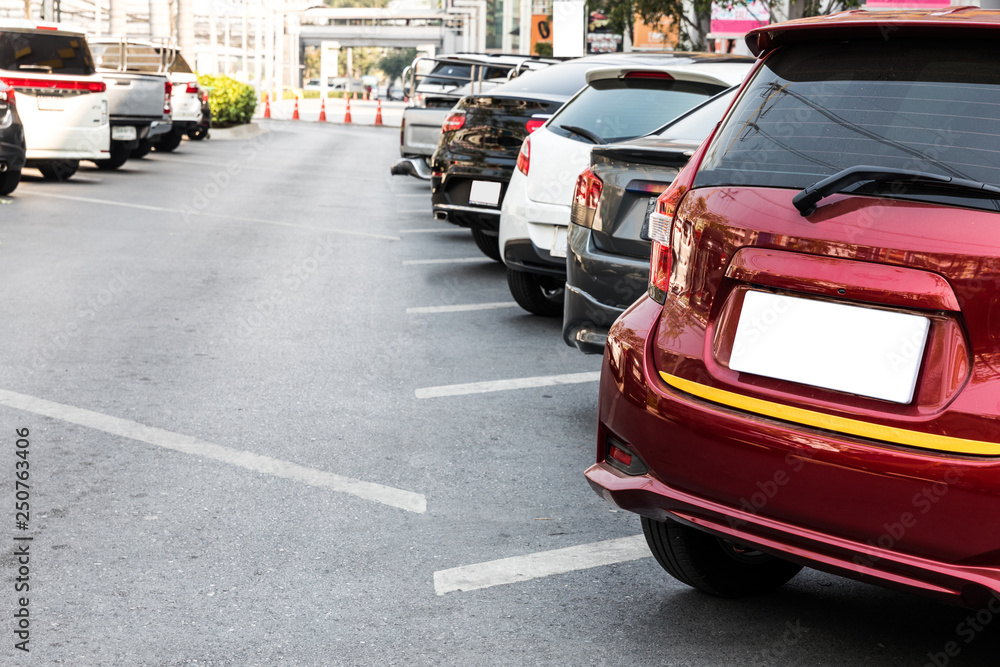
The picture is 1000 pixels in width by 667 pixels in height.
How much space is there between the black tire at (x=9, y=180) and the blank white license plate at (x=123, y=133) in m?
4.43

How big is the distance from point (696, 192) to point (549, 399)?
2.91m

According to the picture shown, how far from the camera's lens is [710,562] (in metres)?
3.54

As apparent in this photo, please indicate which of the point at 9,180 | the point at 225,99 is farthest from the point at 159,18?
the point at 9,180

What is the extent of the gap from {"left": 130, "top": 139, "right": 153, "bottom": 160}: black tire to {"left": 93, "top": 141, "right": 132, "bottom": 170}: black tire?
1820 mm

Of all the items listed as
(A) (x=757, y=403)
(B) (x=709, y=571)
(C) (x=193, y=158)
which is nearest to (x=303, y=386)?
(B) (x=709, y=571)

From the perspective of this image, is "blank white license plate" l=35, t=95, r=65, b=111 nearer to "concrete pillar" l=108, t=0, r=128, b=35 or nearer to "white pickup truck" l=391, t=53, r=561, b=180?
"white pickup truck" l=391, t=53, r=561, b=180

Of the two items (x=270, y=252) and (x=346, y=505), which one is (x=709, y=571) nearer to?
(x=346, y=505)

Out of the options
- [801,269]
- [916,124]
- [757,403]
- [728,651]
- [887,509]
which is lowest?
[728,651]

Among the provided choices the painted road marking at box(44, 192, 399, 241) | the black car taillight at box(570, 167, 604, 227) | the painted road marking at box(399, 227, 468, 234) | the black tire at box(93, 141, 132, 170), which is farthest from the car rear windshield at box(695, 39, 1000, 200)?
the black tire at box(93, 141, 132, 170)

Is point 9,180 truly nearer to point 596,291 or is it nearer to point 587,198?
point 587,198

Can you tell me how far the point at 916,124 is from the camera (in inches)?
116

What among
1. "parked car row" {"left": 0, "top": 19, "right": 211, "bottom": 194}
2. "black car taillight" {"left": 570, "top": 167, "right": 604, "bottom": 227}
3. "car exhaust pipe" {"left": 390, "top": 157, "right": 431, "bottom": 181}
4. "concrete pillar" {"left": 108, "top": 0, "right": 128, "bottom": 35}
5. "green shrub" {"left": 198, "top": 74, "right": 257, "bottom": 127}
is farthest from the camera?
"concrete pillar" {"left": 108, "top": 0, "right": 128, "bottom": 35}

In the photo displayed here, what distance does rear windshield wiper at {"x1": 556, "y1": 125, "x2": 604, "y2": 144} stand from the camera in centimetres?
706

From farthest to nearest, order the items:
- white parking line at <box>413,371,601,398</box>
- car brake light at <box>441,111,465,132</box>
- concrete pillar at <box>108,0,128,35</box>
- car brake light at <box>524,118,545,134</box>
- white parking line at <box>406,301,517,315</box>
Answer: concrete pillar at <box>108,0,128,35</box> → car brake light at <box>441,111,465,132</box> → car brake light at <box>524,118,545,134</box> → white parking line at <box>406,301,517,315</box> → white parking line at <box>413,371,601,398</box>
